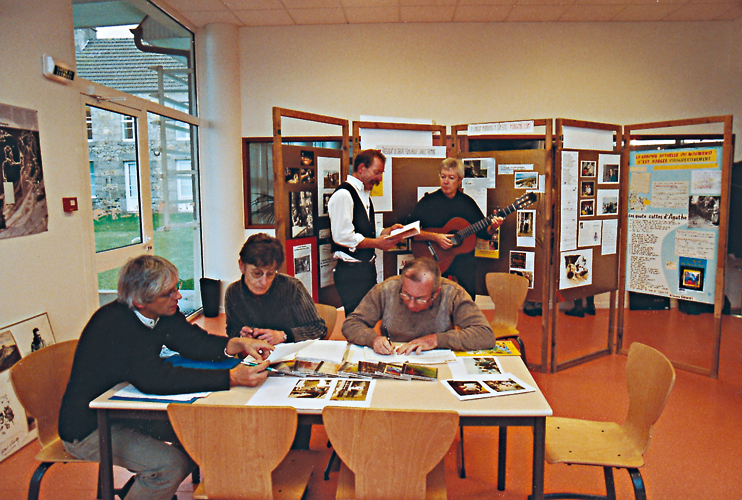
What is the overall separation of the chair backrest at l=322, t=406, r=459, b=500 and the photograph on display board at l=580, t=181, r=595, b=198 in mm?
3317

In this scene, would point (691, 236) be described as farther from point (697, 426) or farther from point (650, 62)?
point (650, 62)

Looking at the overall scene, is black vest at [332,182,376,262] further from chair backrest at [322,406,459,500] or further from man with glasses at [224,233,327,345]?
chair backrest at [322,406,459,500]

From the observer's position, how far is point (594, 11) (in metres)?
5.79

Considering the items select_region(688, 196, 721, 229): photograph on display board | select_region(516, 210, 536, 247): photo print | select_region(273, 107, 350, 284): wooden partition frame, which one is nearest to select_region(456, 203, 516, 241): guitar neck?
select_region(516, 210, 536, 247): photo print

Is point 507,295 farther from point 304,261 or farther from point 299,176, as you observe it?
point 299,176

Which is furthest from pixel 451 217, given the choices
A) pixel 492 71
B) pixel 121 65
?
pixel 121 65

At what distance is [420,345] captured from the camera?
2.49 m

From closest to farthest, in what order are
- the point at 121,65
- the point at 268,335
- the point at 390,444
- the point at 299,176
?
1. the point at 390,444
2. the point at 268,335
3. the point at 299,176
4. the point at 121,65

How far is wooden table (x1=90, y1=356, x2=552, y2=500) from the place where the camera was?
185 cm

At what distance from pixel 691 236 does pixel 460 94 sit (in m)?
3.14

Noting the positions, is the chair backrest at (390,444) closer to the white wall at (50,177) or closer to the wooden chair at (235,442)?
the wooden chair at (235,442)

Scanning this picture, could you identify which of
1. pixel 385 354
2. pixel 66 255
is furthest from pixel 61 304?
pixel 385 354

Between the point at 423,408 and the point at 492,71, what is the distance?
5.37 metres

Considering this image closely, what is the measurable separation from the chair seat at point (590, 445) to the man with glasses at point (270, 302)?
1.32 meters
